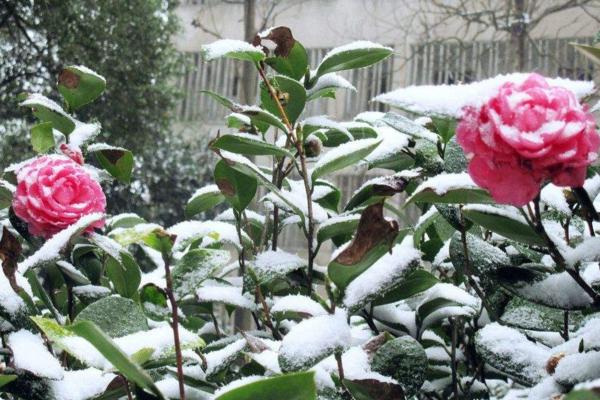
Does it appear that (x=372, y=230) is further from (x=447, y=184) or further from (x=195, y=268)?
(x=195, y=268)

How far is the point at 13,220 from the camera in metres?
0.79

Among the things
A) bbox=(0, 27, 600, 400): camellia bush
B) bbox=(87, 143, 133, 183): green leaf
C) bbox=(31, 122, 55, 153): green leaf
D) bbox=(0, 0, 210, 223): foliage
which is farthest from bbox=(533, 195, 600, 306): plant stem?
bbox=(0, 0, 210, 223): foliage

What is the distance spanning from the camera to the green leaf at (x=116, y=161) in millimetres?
849

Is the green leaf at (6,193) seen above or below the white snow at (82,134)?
below

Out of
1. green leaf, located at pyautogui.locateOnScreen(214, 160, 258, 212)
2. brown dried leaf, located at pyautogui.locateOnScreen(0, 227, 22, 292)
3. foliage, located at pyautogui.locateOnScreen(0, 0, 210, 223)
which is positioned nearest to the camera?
brown dried leaf, located at pyautogui.locateOnScreen(0, 227, 22, 292)

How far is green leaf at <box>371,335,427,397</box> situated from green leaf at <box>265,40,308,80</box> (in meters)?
0.30

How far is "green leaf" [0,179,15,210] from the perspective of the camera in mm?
818

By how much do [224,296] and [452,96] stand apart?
0.35 metres

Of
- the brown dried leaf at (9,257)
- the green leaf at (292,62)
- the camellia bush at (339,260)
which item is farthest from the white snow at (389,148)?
the brown dried leaf at (9,257)

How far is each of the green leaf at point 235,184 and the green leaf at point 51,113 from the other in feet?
0.85

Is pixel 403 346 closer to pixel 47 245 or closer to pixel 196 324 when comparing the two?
pixel 47 245

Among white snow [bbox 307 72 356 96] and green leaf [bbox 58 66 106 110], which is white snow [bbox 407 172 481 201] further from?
green leaf [bbox 58 66 106 110]

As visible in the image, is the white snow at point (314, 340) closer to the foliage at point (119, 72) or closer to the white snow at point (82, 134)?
the white snow at point (82, 134)

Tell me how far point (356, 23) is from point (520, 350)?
629 cm
